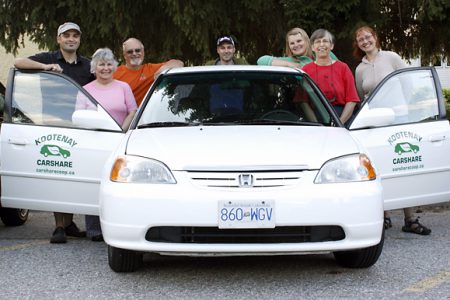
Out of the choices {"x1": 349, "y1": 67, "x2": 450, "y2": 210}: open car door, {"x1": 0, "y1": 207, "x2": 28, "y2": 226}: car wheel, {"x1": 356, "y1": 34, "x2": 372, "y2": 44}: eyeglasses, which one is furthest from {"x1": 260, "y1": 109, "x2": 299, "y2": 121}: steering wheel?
{"x1": 0, "y1": 207, "x2": 28, "y2": 226}: car wheel

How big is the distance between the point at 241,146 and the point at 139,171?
2.14ft

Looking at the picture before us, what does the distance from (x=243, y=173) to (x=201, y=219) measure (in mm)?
373

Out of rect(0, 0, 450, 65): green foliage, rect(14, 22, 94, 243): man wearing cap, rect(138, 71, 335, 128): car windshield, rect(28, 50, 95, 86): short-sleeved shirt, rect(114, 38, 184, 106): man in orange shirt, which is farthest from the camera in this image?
rect(0, 0, 450, 65): green foliage

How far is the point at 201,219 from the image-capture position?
4.29 meters

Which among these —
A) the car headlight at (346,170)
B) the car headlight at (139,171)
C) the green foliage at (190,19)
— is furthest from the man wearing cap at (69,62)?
the car headlight at (346,170)

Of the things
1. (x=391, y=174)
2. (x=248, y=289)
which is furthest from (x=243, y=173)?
(x=391, y=174)

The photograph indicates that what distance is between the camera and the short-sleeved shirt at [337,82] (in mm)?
6484

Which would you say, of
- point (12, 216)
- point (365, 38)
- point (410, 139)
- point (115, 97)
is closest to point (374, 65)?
point (365, 38)

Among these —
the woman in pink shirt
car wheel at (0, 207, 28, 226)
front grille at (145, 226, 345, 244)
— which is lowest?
car wheel at (0, 207, 28, 226)

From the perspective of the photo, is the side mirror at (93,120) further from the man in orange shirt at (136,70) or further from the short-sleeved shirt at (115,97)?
the man in orange shirt at (136,70)

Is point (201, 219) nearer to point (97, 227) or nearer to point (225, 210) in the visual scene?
point (225, 210)

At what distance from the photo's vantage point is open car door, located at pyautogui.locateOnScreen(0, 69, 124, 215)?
568 cm

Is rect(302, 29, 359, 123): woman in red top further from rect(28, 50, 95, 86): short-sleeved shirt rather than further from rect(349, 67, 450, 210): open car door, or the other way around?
rect(28, 50, 95, 86): short-sleeved shirt

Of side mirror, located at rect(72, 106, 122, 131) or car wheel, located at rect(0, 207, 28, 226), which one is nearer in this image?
side mirror, located at rect(72, 106, 122, 131)
